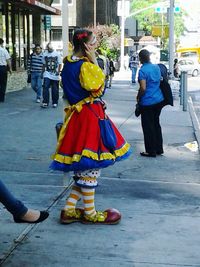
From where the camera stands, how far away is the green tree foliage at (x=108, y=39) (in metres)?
43.5

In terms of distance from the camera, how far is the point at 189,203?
20.3 ft

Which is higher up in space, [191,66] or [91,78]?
[91,78]

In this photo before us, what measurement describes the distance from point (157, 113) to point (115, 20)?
55.3 m

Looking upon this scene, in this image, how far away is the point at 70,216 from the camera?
5277mm

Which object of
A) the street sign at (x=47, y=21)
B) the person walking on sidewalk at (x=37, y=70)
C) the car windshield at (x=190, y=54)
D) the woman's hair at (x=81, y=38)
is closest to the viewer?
the woman's hair at (x=81, y=38)

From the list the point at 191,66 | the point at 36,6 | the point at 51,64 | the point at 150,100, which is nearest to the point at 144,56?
the point at 150,100

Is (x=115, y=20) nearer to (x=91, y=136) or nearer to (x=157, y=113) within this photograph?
(x=157, y=113)

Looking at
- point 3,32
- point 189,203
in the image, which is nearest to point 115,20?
point 3,32

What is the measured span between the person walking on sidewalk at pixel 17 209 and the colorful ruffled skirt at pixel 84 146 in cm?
67

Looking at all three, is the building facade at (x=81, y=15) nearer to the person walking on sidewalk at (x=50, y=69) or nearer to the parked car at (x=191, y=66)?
the parked car at (x=191, y=66)

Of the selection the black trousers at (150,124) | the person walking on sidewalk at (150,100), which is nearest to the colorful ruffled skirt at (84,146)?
the person walking on sidewalk at (150,100)

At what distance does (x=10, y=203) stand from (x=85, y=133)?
1.03 metres

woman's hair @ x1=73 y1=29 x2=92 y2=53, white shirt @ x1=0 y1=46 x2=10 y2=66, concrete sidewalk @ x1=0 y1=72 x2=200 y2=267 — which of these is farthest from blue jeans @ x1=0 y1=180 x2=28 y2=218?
white shirt @ x1=0 y1=46 x2=10 y2=66

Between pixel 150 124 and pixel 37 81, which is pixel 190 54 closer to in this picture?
pixel 37 81
